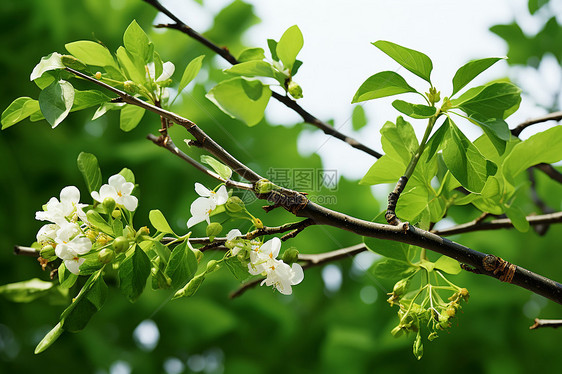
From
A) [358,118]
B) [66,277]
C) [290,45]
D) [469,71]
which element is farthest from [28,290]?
[358,118]

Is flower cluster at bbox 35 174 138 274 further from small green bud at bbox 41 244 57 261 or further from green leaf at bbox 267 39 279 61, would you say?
green leaf at bbox 267 39 279 61

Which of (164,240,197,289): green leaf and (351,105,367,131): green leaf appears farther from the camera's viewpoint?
(351,105,367,131): green leaf

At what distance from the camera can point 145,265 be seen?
0.32 m

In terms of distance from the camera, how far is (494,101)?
13.4 inches

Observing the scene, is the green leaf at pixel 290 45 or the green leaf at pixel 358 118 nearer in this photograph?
the green leaf at pixel 290 45

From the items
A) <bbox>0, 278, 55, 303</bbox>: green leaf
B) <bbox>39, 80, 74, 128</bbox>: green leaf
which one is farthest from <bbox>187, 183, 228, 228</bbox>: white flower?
<bbox>0, 278, 55, 303</bbox>: green leaf

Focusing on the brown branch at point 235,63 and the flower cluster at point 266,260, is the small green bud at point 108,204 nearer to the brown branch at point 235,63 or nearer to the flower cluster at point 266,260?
the flower cluster at point 266,260

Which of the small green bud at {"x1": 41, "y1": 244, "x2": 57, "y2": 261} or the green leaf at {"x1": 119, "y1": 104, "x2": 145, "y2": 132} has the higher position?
the green leaf at {"x1": 119, "y1": 104, "x2": 145, "y2": 132}

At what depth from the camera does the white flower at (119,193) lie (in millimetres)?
350

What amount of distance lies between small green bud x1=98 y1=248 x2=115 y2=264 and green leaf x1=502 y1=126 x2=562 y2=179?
0.35 m

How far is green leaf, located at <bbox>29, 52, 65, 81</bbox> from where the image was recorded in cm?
33

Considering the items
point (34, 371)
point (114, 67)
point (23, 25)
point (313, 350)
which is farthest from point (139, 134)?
point (114, 67)

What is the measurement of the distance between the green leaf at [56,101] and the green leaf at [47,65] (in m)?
0.01

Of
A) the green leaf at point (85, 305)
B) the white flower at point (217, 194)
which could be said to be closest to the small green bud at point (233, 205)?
the white flower at point (217, 194)
